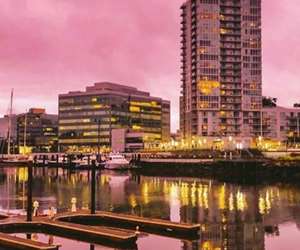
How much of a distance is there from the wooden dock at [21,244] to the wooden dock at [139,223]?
1003 cm

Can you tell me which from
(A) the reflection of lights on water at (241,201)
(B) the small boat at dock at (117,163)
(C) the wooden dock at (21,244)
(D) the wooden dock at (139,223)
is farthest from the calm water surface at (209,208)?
(B) the small boat at dock at (117,163)

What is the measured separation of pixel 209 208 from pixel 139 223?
67.7 feet

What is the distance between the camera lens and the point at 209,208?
70562mm

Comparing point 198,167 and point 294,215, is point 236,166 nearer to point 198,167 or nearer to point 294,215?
point 198,167

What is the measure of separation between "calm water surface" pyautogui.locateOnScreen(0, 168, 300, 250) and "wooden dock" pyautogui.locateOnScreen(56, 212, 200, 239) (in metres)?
1.56

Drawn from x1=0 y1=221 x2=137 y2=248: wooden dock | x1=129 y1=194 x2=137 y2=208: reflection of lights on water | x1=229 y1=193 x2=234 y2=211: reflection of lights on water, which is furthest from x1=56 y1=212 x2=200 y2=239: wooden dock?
x1=229 y1=193 x2=234 y2=211: reflection of lights on water

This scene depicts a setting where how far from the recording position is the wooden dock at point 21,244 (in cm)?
4075

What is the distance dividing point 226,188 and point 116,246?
62285 mm

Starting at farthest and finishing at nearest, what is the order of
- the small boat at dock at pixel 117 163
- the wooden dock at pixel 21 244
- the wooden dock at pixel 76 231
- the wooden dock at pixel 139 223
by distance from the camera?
the small boat at dock at pixel 117 163, the wooden dock at pixel 139 223, the wooden dock at pixel 76 231, the wooden dock at pixel 21 244

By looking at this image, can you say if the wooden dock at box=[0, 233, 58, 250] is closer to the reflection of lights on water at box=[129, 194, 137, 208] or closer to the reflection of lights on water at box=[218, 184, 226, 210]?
the reflection of lights on water at box=[129, 194, 137, 208]

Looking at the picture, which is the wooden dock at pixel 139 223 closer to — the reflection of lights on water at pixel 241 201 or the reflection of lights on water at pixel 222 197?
the reflection of lights on water at pixel 222 197

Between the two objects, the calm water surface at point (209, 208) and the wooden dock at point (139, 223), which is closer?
the calm water surface at point (209, 208)

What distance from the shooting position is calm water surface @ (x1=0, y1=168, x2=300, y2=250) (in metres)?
47.3

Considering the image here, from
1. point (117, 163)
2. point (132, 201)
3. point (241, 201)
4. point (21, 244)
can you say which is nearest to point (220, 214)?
point (241, 201)
